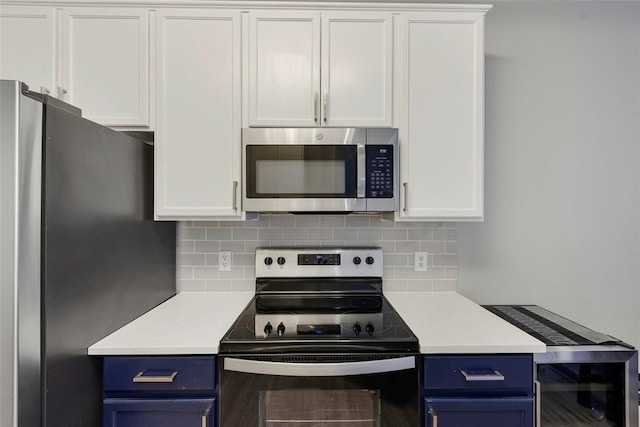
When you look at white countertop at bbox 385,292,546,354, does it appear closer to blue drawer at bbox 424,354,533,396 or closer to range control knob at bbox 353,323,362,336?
blue drawer at bbox 424,354,533,396

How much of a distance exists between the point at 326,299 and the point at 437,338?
681 mm

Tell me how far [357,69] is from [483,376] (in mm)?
1354

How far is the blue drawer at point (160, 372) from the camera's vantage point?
4.10 ft

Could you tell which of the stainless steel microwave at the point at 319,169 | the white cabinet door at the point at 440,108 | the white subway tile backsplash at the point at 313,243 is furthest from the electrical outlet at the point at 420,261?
the stainless steel microwave at the point at 319,169

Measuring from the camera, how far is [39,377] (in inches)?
39.4

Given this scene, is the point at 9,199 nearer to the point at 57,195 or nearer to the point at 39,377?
the point at 57,195

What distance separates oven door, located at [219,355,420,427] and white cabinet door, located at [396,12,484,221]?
72 cm

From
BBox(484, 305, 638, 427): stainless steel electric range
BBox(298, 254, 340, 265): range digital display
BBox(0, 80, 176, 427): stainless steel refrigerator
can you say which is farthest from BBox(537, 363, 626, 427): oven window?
BBox(0, 80, 176, 427): stainless steel refrigerator

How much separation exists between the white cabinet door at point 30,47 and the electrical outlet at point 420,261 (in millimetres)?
1957

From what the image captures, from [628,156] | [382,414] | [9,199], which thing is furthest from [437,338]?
[628,156]

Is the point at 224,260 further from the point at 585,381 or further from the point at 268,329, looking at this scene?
the point at 585,381

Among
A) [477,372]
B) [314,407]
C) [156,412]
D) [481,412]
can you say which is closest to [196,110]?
[156,412]

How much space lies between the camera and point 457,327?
145cm

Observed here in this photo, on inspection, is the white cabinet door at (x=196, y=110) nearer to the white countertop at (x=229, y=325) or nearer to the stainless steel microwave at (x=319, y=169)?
the stainless steel microwave at (x=319, y=169)
